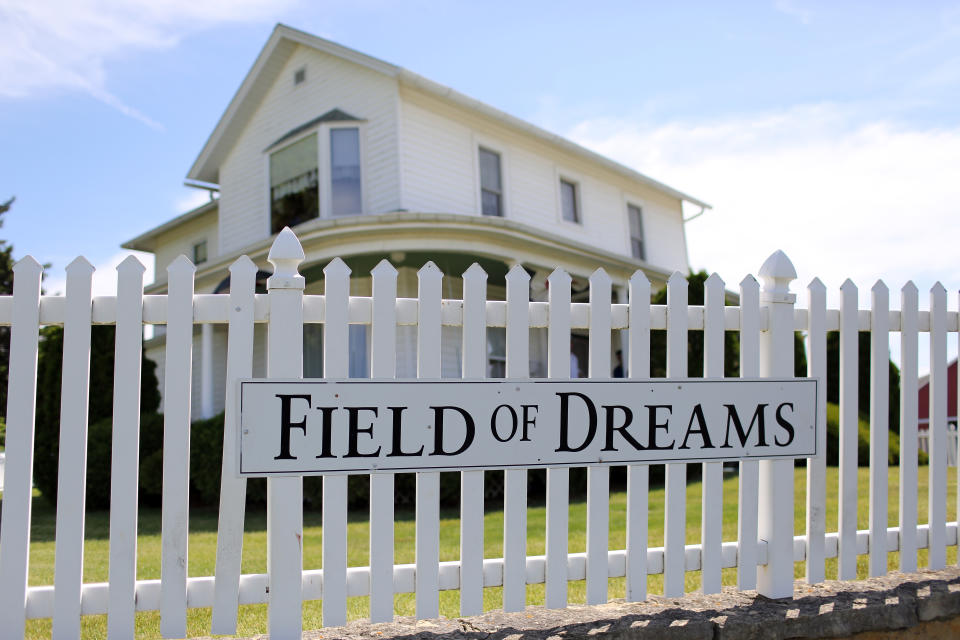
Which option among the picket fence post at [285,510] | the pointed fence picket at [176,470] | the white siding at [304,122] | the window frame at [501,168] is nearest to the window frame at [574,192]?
the window frame at [501,168]

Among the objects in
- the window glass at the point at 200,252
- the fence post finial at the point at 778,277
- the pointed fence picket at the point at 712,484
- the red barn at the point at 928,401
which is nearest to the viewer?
the pointed fence picket at the point at 712,484

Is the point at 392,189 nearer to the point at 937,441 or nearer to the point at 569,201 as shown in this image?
the point at 569,201

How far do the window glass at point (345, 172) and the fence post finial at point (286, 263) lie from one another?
10.2 meters

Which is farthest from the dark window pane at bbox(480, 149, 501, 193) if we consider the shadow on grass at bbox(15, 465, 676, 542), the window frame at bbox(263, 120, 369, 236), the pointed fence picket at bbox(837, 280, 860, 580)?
the pointed fence picket at bbox(837, 280, 860, 580)

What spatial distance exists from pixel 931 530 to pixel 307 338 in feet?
35.3

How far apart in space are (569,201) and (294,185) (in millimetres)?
5458

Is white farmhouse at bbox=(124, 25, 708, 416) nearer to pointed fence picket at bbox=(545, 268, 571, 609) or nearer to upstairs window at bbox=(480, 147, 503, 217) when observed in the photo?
upstairs window at bbox=(480, 147, 503, 217)

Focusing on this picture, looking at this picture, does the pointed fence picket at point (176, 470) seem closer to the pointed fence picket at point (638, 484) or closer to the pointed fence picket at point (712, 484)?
the pointed fence picket at point (638, 484)

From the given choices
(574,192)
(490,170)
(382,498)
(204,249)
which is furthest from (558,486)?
(204,249)

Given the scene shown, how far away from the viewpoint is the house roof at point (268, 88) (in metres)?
12.8

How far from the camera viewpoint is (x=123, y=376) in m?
2.78

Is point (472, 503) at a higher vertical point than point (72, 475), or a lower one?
lower

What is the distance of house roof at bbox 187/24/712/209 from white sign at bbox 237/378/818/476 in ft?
33.5

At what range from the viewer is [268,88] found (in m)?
15.3
